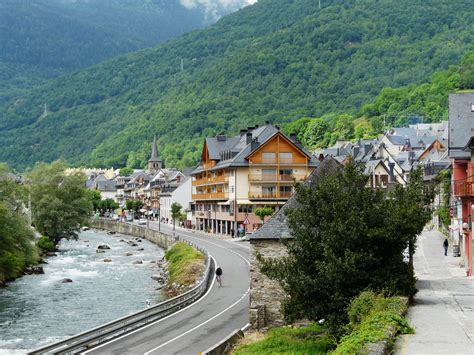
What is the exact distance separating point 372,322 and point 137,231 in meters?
116

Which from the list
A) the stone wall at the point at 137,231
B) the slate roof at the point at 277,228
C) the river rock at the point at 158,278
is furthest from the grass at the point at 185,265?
the slate roof at the point at 277,228

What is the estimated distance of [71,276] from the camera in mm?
72562

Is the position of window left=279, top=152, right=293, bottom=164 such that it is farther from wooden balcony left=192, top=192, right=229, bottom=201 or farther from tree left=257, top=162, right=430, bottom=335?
tree left=257, top=162, right=430, bottom=335

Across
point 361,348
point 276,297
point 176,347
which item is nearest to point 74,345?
point 176,347

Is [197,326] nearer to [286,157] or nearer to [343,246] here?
[343,246]

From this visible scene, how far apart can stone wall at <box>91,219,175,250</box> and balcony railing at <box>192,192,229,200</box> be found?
844cm

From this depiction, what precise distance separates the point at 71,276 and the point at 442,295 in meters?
47.2

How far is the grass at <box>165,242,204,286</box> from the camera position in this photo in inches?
2410

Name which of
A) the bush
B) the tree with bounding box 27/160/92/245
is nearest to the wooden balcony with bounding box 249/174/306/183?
the tree with bounding box 27/160/92/245

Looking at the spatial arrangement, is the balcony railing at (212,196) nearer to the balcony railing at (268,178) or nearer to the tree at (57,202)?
the balcony railing at (268,178)

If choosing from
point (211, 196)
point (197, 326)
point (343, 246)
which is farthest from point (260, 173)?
point (343, 246)

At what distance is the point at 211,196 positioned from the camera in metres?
110

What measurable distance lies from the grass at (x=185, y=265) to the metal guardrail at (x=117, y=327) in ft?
34.6

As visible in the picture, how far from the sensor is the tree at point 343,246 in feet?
91.4
